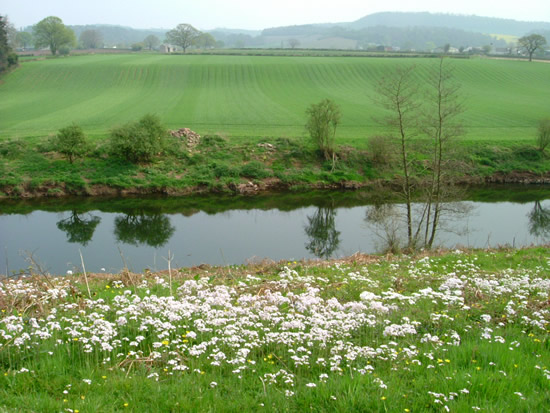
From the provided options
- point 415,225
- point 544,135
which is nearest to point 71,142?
point 415,225

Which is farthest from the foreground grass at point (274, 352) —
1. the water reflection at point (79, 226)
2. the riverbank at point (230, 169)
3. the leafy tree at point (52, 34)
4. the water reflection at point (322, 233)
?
the leafy tree at point (52, 34)

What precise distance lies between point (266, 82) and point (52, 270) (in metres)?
66.1

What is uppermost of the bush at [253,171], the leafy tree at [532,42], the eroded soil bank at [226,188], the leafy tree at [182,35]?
the leafy tree at [182,35]

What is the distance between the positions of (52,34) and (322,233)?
119 meters

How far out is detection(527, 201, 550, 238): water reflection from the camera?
1164 inches

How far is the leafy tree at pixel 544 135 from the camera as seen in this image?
45.4m

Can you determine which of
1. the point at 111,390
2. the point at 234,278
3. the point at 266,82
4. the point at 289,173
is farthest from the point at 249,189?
the point at 266,82

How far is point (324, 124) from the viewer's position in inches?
1665

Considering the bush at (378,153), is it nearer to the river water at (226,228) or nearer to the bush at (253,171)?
the river water at (226,228)

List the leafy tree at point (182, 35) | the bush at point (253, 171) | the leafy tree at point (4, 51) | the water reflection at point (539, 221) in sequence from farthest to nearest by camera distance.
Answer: the leafy tree at point (182, 35)
the leafy tree at point (4, 51)
the bush at point (253, 171)
the water reflection at point (539, 221)

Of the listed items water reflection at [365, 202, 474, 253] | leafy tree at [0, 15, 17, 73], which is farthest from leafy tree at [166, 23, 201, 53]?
water reflection at [365, 202, 474, 253]

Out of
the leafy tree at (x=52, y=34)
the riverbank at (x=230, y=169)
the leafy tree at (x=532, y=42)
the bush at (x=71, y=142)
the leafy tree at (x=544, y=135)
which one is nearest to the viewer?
the riverbank at (x=230, y=169)

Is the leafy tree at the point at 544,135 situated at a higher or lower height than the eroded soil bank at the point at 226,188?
higher

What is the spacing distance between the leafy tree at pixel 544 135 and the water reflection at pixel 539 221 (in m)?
11.7
